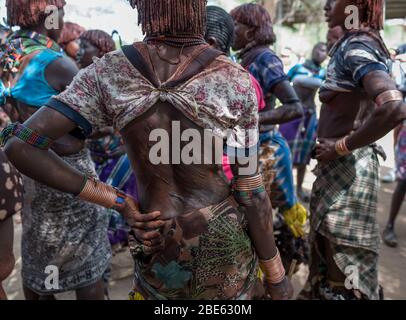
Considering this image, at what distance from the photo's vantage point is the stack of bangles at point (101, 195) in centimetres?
148

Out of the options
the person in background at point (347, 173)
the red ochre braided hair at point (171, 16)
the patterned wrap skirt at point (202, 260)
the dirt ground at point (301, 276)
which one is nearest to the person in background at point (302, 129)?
the dirt ground at point (301, 276)

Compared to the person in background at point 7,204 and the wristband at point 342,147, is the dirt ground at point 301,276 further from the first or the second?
the person in background at point 7,204

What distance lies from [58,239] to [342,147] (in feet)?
5.95

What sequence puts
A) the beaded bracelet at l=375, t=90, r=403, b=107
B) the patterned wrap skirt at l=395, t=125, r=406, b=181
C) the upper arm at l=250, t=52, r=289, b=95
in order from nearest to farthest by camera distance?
the beaded bracelet at l=375, t=90, r=403, b=107, the upper arm at l=250, t=52, r=289, b=95, the patterned wrap skirt at l=395, t=125, r=406, b=181

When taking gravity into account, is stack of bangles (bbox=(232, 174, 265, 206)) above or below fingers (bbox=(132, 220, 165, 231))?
above

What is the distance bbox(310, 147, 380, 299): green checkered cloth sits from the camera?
236cm

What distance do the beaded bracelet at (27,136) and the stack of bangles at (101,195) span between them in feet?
0.72

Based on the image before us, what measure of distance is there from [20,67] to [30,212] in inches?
34.7

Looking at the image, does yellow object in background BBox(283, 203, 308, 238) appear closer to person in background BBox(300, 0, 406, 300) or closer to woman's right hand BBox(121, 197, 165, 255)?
person in background BBox(300, 0, 406, 300)

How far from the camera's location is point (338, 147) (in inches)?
88.5

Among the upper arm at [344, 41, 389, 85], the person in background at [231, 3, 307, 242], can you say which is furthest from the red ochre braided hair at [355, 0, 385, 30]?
the person in background at [231, 3, 307, 242]

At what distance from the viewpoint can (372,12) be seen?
2.25 metres

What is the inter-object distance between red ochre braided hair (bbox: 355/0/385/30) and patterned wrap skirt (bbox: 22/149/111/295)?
6.31 ft

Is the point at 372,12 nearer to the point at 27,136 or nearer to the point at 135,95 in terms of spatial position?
the point at 135,95
